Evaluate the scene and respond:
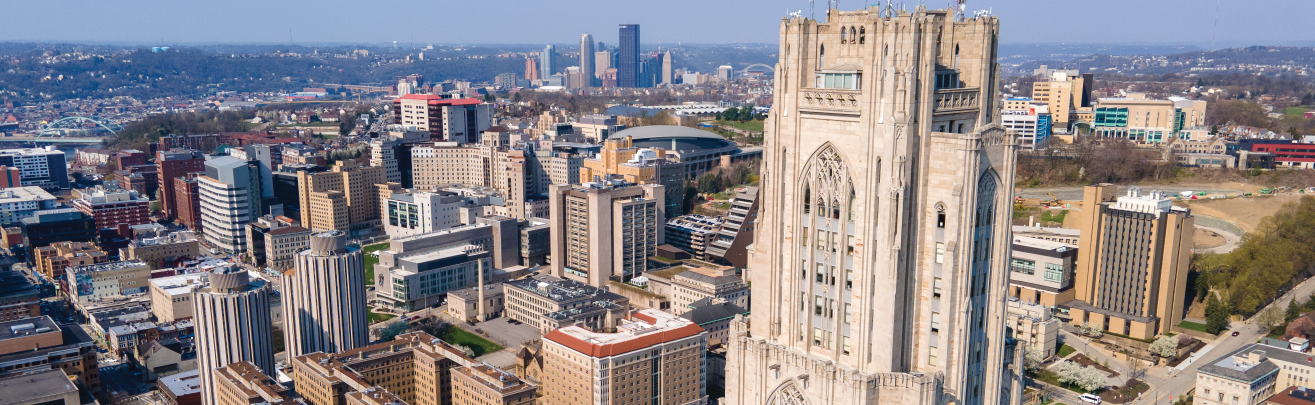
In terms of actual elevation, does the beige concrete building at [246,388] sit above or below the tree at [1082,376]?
above

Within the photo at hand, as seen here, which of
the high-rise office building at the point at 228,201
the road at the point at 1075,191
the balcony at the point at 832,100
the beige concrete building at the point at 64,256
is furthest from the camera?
the road at the point at 1075,191

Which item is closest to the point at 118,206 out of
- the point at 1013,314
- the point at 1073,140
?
the point at 1013,314

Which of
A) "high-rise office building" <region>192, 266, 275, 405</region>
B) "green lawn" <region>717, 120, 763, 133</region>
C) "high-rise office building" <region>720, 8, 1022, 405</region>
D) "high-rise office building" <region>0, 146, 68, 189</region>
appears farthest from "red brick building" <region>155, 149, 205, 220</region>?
"high-rise office building" <region>720, 8, 1022, 405</region>

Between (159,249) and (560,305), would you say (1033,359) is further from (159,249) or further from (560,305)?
(159,249)

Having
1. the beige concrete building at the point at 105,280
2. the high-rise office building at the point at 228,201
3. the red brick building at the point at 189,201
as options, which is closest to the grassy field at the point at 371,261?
the high-rise office building at the point at 228,201

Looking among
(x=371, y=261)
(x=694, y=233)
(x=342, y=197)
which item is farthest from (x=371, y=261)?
(x=694, y=233)

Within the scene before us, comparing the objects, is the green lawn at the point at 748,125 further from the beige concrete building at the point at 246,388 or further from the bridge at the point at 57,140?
the bridge at the point at 57,140

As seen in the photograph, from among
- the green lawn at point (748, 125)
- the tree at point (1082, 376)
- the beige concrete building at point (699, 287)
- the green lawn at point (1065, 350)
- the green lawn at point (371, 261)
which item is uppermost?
the green lawn at point (748, 125)
